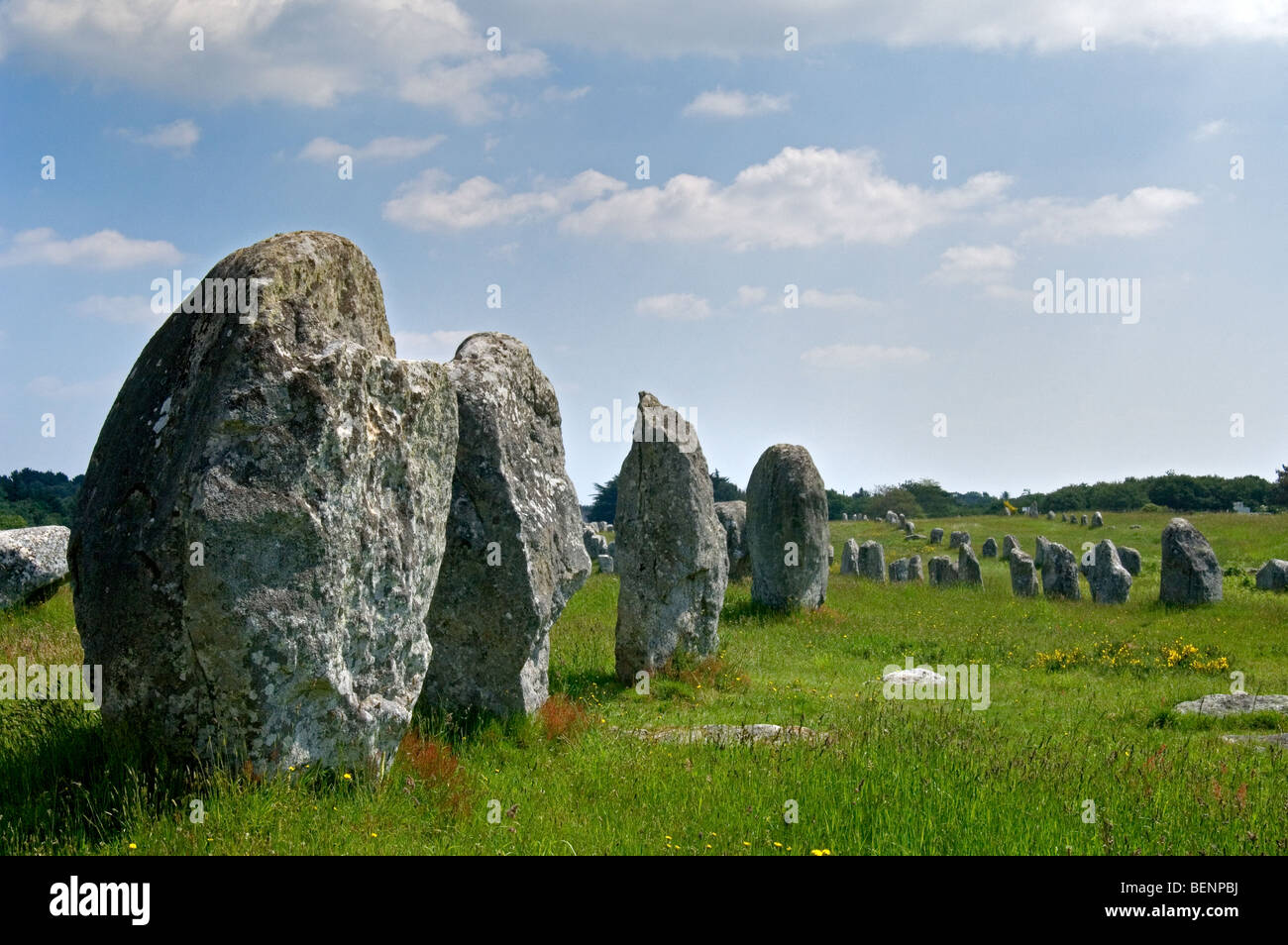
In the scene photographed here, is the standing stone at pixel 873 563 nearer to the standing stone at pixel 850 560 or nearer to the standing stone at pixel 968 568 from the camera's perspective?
the standing stone at pixel 850 560

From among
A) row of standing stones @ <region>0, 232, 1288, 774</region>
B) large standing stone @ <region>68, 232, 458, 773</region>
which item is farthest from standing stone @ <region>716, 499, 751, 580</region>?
large standing stone @ <region>68, 232, 458, 773</region>

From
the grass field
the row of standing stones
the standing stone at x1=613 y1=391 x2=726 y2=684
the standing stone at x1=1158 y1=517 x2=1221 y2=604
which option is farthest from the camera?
the standing stone at x1=1158 y1=517 x2=1221 y2=604

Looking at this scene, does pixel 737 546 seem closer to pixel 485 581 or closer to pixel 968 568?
pixel 968 568

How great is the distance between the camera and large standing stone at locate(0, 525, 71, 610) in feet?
56.1

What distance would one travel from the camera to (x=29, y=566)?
17250 mm

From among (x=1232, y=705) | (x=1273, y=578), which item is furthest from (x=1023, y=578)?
(x=1232, y=705)

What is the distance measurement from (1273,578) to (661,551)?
21.9m

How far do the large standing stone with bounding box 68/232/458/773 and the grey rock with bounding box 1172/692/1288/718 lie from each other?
1046cm

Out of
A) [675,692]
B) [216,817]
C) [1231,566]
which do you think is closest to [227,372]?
[216,817]

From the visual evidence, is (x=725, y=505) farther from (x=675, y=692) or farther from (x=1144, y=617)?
(x=675, y=692)

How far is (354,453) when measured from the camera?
23.9ft

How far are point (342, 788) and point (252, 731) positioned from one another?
81cm

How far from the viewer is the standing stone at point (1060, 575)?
1067 inches

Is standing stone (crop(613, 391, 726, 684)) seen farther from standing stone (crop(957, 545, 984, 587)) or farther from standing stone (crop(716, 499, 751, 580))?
standing stone (crop(957, 545, 984, 587))
